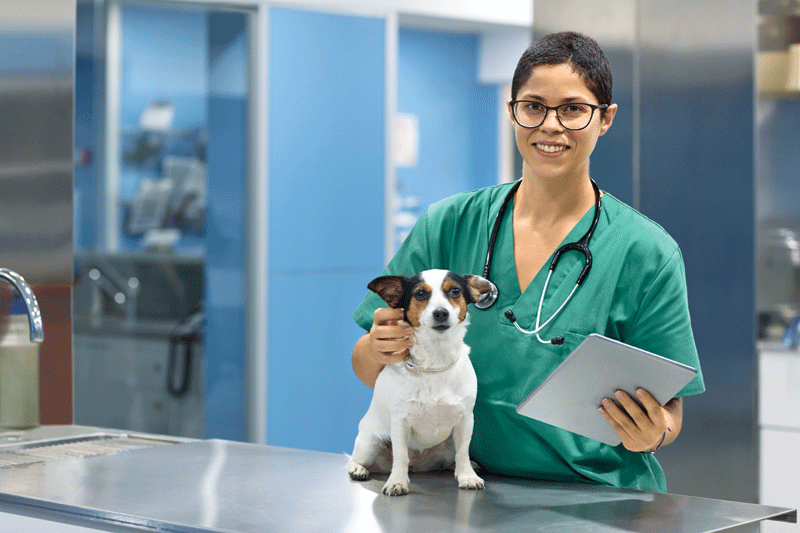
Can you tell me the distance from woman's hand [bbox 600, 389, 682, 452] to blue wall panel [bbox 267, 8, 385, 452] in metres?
2.44

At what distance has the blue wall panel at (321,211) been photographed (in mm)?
3648

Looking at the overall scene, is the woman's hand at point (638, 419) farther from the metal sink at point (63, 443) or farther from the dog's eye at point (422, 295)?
the metal sink at point (63, 443)

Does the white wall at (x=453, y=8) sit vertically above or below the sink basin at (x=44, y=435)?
above

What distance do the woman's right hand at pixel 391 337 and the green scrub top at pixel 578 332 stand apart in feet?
0.74

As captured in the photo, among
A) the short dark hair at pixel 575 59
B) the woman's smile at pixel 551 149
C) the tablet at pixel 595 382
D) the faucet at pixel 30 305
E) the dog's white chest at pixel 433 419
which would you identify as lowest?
the dog's white chest at pixel 433 419

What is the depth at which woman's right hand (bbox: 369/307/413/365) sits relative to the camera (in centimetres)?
131

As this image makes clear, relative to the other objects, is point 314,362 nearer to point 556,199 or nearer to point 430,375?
point 556,199

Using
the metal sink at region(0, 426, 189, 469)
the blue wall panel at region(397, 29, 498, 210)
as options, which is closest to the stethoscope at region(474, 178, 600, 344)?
the metal sink at region(0, 426, 189, 469)

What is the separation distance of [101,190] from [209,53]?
1.96m

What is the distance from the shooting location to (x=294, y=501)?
129 cm

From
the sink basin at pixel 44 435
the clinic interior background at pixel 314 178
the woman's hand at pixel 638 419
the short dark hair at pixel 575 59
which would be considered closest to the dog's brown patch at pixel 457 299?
the woman's hand at pixel 638 419

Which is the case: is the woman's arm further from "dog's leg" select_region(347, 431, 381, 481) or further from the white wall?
the white wall

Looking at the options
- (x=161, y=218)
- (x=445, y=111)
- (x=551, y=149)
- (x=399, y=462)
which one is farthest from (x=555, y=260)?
(x=161, y=218)

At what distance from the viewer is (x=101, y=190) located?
17.9 ft
